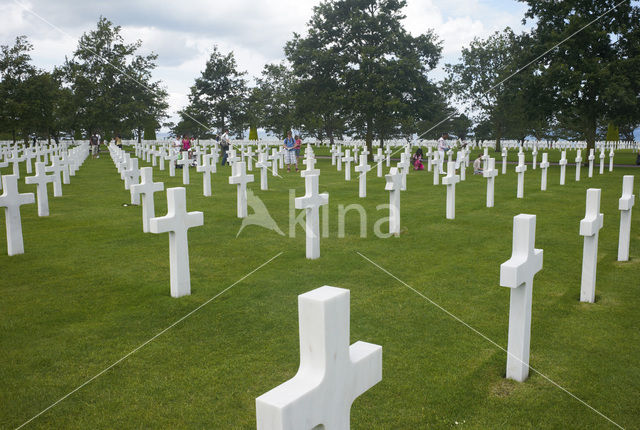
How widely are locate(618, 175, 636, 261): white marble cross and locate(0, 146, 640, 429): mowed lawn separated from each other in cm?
26

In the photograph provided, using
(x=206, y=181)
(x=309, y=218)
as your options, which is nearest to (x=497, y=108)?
(x=206, y=181)

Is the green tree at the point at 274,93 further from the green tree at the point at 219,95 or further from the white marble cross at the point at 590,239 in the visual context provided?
the white marble cross at the point at 590,239

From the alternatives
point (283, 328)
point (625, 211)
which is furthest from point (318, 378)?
point (625, 211)

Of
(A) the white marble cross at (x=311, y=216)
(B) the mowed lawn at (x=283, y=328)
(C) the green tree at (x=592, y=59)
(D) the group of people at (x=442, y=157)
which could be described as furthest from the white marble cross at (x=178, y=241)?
(C) the green tree at (x=592, y=59)

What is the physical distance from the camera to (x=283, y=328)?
4.90 meters

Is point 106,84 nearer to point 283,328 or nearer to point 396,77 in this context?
point 396,77

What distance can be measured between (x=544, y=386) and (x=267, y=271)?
3.82 m

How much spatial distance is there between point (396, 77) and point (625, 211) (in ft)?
85.6

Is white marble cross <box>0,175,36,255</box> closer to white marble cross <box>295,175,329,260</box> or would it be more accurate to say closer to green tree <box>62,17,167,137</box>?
white marble cross <box>295,175,329,260</box>

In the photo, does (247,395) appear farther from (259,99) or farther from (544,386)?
(259,99)

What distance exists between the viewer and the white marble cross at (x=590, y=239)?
5.21 meters

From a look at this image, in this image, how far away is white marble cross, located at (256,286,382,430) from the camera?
1.64m

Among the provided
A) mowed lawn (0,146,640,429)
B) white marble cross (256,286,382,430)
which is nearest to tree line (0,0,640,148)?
mowed lawn (0,146,640,429)

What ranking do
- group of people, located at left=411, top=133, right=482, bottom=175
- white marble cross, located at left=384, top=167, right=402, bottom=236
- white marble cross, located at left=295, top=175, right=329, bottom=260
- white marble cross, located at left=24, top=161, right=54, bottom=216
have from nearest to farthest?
white marble cross, located at left=295, top=175, right=329, bottom=260
white marble cross, located at left=384, top=167, right=402, bottom=236
white marble cross, located at left=24, top=161, right=54, bottom=216
group of people, located at left=411, top=133, right=482, bottom=175
